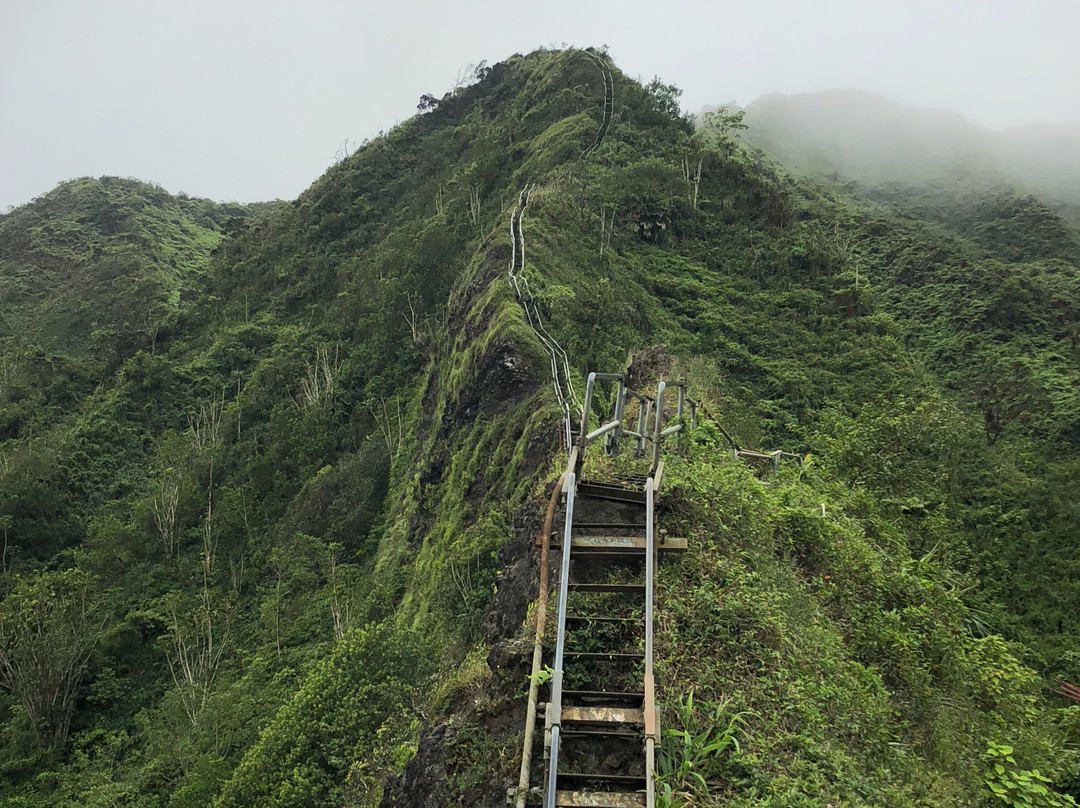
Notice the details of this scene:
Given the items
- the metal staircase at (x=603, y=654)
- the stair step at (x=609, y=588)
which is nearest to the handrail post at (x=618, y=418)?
the metal staircase at (x=603, y=654)

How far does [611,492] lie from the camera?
631 centimetres

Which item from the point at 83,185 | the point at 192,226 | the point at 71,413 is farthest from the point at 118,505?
the point at 83,185

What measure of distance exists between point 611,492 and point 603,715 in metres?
2.14

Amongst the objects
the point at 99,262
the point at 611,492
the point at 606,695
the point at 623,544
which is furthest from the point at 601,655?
the point at 99,262

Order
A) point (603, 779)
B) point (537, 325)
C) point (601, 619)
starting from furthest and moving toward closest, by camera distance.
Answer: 1. point (537, 325)
2. point (601, 619)
3. point (603, 779)

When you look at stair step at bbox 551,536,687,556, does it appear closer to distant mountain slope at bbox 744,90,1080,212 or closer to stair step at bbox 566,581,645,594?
stair step at bbox 566,581,645,594

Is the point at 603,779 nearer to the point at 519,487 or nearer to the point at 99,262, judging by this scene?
the point at 519,487

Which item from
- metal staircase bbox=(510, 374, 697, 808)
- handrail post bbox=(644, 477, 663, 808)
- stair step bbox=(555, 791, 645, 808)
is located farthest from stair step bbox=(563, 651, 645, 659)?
stair step bbox=(555, 791, 645, 808)

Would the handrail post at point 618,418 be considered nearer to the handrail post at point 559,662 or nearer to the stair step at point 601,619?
the handrail post at point 559,662

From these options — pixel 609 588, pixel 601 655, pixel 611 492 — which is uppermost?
pixel 611 492

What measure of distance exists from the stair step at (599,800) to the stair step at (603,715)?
45cm

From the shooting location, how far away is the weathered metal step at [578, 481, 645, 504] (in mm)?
6230

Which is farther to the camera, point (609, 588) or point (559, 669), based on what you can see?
point (609, 588)

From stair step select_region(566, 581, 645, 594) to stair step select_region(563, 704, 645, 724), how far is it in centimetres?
98
